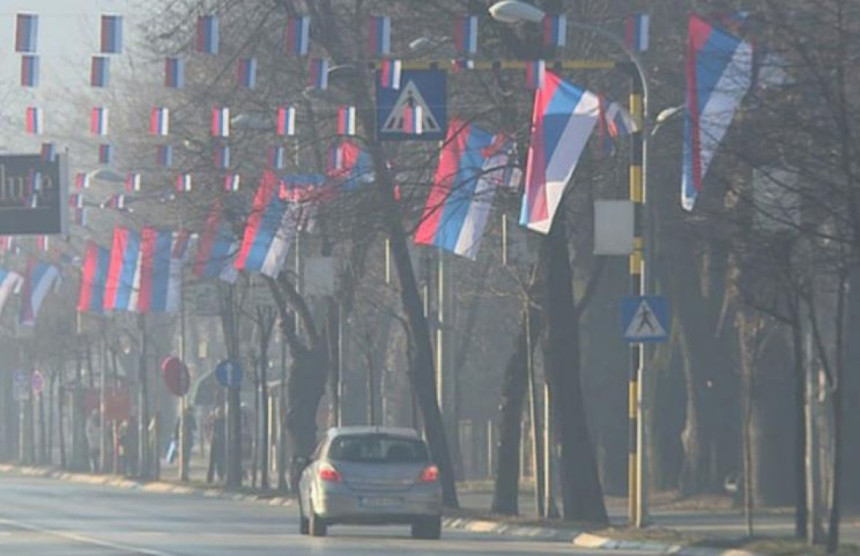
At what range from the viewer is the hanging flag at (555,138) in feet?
114

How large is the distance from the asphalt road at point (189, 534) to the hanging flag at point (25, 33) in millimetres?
7209

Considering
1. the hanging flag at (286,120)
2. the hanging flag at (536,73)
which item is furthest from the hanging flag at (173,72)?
the hanging flag at (536,73)

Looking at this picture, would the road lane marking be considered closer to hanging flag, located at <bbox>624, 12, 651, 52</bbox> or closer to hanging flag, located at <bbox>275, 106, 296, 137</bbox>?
hanging flag, located at <bbox>275, 106, 296, 137</bbox>

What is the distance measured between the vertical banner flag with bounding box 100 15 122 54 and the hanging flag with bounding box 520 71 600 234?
6.19m

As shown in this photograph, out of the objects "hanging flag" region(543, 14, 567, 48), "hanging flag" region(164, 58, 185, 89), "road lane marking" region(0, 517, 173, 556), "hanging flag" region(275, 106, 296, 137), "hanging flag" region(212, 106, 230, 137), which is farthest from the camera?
"hanging flag" region(212, 106, 230, 137)

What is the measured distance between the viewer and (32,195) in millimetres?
61969

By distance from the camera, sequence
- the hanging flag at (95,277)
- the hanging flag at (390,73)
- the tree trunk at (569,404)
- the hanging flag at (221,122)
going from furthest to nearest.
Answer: the hanging flag at (95,277), the hanging flag at (221,122), the tree trunk at (569,404), the hanging flag at (390,73)

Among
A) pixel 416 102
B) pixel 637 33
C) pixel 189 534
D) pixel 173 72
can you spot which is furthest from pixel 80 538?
pixel 637 33

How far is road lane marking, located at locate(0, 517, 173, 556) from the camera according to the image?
31.1 m

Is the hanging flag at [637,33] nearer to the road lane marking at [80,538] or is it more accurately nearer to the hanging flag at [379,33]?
the hanging flag at [379,33]

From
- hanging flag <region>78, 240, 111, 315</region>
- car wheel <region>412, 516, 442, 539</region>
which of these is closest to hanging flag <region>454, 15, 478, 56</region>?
car wheel <region>412, 516, 442, 539</region>

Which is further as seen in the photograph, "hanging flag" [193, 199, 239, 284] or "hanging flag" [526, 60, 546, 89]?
"hanging flag" [193, 199, 239, 284]

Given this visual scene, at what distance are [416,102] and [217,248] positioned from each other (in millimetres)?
19793

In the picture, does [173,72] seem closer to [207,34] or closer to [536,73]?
[207,34]
